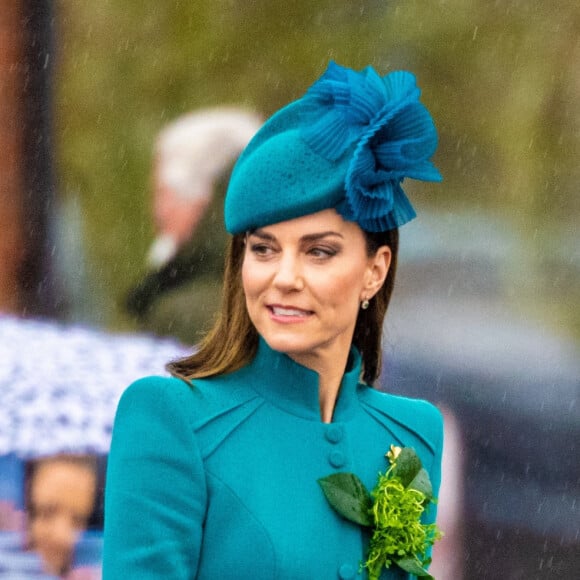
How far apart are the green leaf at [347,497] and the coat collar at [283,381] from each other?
13cm

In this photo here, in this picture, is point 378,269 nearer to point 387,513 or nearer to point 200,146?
point 387,513

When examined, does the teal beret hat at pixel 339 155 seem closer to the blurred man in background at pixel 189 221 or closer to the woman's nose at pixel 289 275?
the woman's nose at pixel 289 275

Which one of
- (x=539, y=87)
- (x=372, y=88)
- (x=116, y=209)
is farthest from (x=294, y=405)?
(x=539, y=87)

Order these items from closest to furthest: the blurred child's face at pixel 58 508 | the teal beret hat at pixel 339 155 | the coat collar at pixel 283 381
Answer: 1. the teal beret hat at pixel 339 155
2. the coat collar at pixel 283 381
3. the blurred child's face at pixel 58 508

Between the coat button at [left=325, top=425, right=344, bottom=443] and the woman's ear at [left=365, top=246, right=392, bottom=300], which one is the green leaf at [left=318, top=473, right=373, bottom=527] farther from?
the woman's ear at [left=365, top=246, right=392, bottom=300]

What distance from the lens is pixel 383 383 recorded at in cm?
482

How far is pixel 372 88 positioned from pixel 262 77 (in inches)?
107

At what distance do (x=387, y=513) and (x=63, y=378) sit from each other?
9.29 feet

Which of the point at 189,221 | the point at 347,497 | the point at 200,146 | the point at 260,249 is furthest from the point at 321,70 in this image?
the point at 347,497

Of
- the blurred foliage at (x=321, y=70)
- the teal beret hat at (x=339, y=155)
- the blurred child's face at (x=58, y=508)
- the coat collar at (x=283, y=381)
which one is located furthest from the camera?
the blurred foliage at (x=321, y=70)

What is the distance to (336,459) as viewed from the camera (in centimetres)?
209

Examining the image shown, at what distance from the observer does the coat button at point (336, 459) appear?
209 centimetres

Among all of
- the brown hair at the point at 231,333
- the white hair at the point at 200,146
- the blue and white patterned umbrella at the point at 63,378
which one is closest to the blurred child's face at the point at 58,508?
the blue and white patterned umbrella at the point at 63,378

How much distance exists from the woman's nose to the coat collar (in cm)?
15
